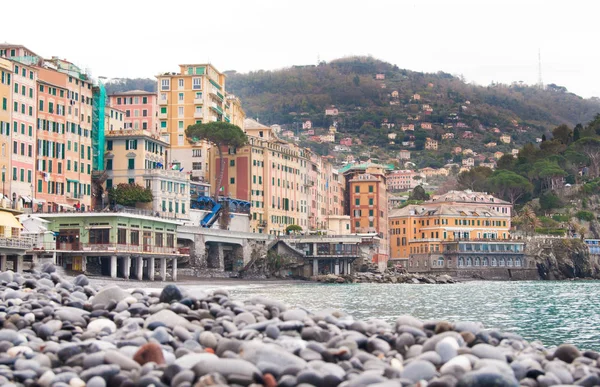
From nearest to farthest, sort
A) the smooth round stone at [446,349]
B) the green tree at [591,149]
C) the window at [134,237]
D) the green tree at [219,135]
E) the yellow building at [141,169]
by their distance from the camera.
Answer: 1. the smooth round stone at [446,349]
2. the window at [134,237]
3. the yellow building at [141,169]
4. the green tree at [219,135]
5. the green tree at [591,149]

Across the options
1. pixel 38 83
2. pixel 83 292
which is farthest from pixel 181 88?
pixel 83 292

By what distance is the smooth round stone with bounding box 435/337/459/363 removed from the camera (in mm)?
13415

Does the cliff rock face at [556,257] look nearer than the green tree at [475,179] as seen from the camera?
Yes

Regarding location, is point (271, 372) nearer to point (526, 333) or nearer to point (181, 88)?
point (526, 333)

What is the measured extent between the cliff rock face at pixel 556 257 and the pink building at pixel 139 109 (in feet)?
183

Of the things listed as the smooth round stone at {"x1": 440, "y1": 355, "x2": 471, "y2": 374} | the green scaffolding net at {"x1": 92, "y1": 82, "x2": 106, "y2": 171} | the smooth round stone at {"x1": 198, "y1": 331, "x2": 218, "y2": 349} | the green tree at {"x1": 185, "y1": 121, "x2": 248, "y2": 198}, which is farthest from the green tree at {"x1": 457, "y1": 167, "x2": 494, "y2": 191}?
the smooth round stone at {"x1": 440, "y1": 355, "x2": 471, "y2": 374}

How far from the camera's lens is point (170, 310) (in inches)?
650

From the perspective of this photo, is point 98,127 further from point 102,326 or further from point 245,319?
point 245,319

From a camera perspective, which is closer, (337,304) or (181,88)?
(337,304)

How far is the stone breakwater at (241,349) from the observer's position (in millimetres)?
12305

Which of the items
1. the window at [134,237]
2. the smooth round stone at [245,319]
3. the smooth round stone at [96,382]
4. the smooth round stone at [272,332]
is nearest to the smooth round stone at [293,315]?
the smooth round stone at [245,319]

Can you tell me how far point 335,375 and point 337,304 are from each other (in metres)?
39.1

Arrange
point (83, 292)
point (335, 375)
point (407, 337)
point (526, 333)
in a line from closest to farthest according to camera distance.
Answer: point (335, 375) → point (407, 337) → point (83, 292) → point (526, 333)

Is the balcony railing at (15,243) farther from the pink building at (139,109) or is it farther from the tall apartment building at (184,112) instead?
the pink building at (139,109)
